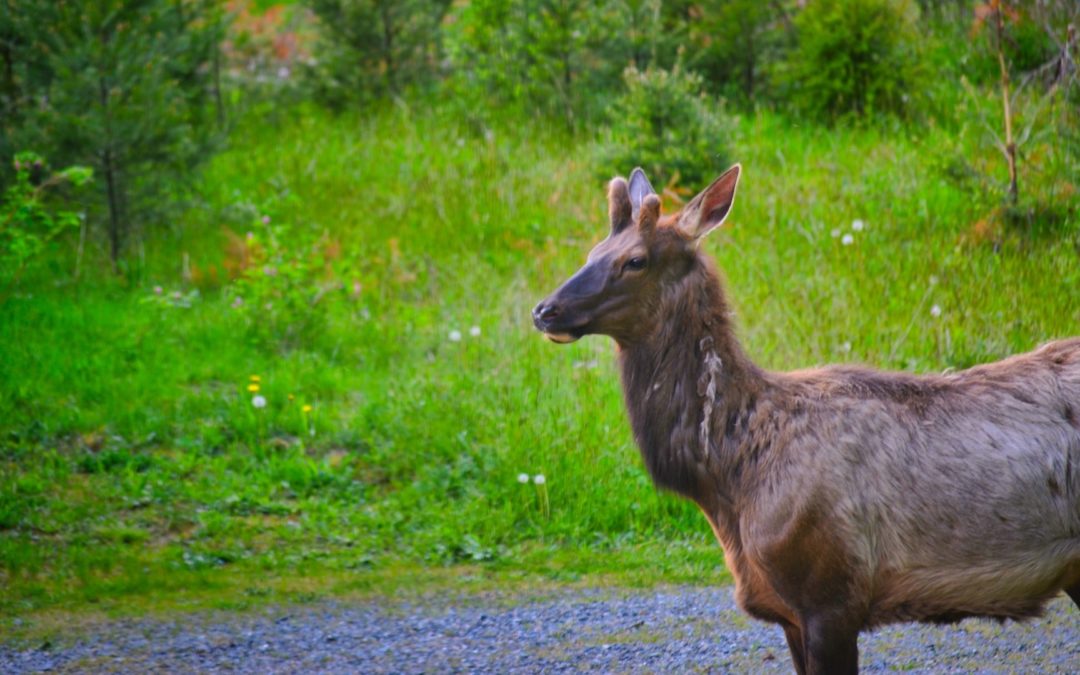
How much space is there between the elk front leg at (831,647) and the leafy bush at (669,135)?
24.4 feet

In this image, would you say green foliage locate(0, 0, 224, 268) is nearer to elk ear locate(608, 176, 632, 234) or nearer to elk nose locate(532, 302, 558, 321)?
elk ear locate(608, 176, 632, 234)

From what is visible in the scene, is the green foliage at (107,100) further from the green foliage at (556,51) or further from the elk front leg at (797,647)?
the elk front leg at (797,647)

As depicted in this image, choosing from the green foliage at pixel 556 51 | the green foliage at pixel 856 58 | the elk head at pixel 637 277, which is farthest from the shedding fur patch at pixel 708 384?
the green foliage at pixel 556 51

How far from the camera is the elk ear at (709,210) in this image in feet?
17.1

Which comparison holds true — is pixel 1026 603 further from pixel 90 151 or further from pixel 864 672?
pixel 90 151

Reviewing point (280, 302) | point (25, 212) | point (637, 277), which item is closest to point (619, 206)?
point (637, 277)

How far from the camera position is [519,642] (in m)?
6.29

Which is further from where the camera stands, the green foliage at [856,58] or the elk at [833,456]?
the green foliage at [856,58]

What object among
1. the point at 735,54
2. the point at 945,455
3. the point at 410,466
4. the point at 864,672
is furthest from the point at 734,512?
the point at 735,54

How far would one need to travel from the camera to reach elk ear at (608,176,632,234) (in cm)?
540

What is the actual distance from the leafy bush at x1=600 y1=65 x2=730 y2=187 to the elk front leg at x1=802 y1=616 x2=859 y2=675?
744 centimetres

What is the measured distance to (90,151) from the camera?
1088cm

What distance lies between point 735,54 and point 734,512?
11096mm

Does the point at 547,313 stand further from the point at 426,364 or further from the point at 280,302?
the point at 280,302
